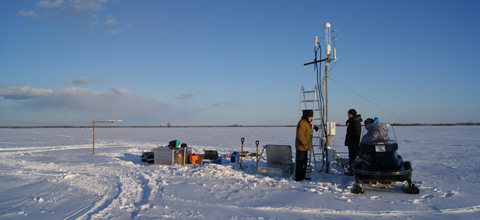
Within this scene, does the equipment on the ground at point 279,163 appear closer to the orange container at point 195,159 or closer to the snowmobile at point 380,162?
the snowmobile at point 380,162

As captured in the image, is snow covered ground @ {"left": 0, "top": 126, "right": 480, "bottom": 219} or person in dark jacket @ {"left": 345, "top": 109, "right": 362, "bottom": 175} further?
person in dark jacket @ {"left": 345, "top": 109, "right": 362, "bottom": 175}

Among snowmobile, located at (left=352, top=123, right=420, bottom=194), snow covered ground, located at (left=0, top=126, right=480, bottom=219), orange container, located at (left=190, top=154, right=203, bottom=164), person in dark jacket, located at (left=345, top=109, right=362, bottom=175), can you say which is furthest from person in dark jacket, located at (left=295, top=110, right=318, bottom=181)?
orange container, located at (left=190, top=154, right=203, bottom=164)

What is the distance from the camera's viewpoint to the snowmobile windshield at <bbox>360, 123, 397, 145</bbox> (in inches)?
223

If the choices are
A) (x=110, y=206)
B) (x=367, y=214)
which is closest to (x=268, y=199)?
(x=367, y=214)

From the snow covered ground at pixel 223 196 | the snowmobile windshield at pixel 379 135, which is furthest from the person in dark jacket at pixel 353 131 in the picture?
the snowmobile windshield at pixel 379 135

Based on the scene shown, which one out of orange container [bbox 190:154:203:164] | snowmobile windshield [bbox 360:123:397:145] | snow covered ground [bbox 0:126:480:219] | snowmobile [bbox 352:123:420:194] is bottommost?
snow covered ground [bbox 0:126:480:219]

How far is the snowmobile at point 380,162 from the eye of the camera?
5.09 metres

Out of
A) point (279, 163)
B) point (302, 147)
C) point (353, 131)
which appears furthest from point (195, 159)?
point (353, 131)

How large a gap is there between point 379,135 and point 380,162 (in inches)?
25.1

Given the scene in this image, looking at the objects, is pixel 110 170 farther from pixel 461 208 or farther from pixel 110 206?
pixel 461 208

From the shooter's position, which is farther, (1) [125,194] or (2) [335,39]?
(2) [335,39]

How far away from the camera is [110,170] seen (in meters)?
8.05

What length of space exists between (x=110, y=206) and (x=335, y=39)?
7016mm

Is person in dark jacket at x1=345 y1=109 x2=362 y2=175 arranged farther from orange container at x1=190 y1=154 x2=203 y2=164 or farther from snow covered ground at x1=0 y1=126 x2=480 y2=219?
orange container at x1=190 y1=154 x2=203 y2=164
